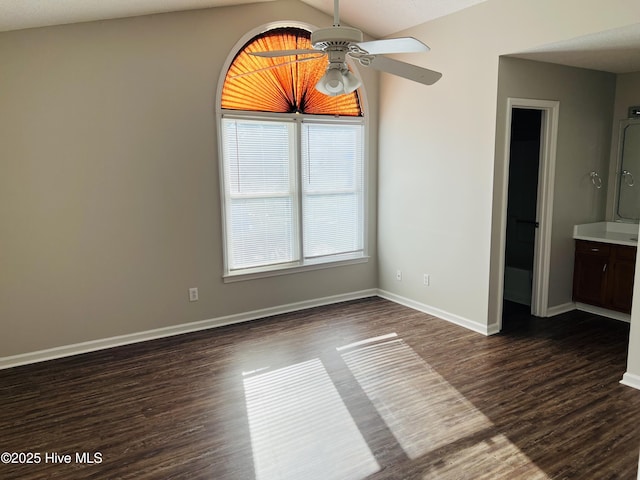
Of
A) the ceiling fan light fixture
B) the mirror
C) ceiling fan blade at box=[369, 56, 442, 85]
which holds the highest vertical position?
ceiling fan blade at box=[369, 56, 442, 85]

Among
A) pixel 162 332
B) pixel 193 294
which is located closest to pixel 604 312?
pixel 193 294

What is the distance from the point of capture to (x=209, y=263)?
4375 mm

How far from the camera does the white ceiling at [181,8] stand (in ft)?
9.79

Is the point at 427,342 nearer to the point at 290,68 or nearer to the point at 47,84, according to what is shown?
the point at 290,68

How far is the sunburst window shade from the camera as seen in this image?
4.34m

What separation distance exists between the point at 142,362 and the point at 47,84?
2312 mm

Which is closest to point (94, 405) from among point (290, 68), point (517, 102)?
point (290, 68)

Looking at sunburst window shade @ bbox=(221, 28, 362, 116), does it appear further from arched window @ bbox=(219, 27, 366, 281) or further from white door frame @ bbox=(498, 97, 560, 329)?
white door frame @ bbox=(498, 97, 560, 329)

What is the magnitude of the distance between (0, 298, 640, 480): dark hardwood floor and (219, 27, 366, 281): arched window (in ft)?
3.00

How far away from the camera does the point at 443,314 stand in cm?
462

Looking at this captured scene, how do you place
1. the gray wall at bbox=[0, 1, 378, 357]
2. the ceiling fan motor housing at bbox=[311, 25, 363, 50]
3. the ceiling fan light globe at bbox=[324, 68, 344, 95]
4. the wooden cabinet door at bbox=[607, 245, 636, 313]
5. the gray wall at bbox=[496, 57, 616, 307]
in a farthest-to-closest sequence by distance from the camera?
the wooden cabinet door at bbox=[607, 245, 636, 313]
the gray wall at bbox=[496, 57, 616, 307]
the gray wall at bbox=[0, 1, 378, 357]
the ceiling fan light globe at bbox=[324, 68, 344, 95]
the ceiling fan motor housing at bbox=[311, 25, 363, 50]

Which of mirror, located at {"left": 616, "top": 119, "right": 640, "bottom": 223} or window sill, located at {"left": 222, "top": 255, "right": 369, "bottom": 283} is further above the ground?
mirror, located at {"left": 616, "top": 119, "right": 640, "bottom": 223}

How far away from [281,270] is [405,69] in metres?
2.75

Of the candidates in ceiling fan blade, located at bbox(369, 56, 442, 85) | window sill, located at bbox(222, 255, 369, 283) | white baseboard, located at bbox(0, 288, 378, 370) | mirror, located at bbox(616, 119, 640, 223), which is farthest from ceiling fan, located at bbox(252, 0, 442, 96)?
mirror, located at bbox(616, 119, 640, 223)
